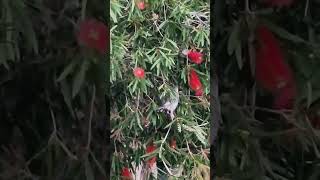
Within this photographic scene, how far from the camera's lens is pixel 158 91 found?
1.00m

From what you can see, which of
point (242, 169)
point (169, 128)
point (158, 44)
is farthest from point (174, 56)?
point (242, 169)

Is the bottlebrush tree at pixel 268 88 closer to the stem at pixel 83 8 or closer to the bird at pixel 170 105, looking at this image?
the bird at pixel 170 105

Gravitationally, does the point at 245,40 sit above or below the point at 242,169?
above

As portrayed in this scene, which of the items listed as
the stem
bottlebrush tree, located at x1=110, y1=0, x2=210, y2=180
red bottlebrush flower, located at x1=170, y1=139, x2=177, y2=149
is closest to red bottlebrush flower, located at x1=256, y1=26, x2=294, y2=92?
bottlebrush tree, located at x1=110, y1=0, x2=210, y2=180

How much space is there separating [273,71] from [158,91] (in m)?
0.22

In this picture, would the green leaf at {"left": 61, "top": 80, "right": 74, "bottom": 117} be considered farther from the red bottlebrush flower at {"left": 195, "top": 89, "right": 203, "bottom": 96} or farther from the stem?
the red bottlebrush flower at {"left": 195, "top": 89, "right": 203, "bottom": 96}

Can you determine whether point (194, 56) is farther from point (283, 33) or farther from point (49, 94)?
point (49, 94)

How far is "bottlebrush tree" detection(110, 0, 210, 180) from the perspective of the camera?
0.98 meters

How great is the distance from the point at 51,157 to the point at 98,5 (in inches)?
12.5

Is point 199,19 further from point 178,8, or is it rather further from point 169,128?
point 169,128

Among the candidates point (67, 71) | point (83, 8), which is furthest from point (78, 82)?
point (83, 8)

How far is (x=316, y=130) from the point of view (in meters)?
0.99

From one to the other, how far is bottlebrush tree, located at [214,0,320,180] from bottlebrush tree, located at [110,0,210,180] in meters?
0.05

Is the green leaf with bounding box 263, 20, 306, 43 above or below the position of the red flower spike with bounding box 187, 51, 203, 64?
above
